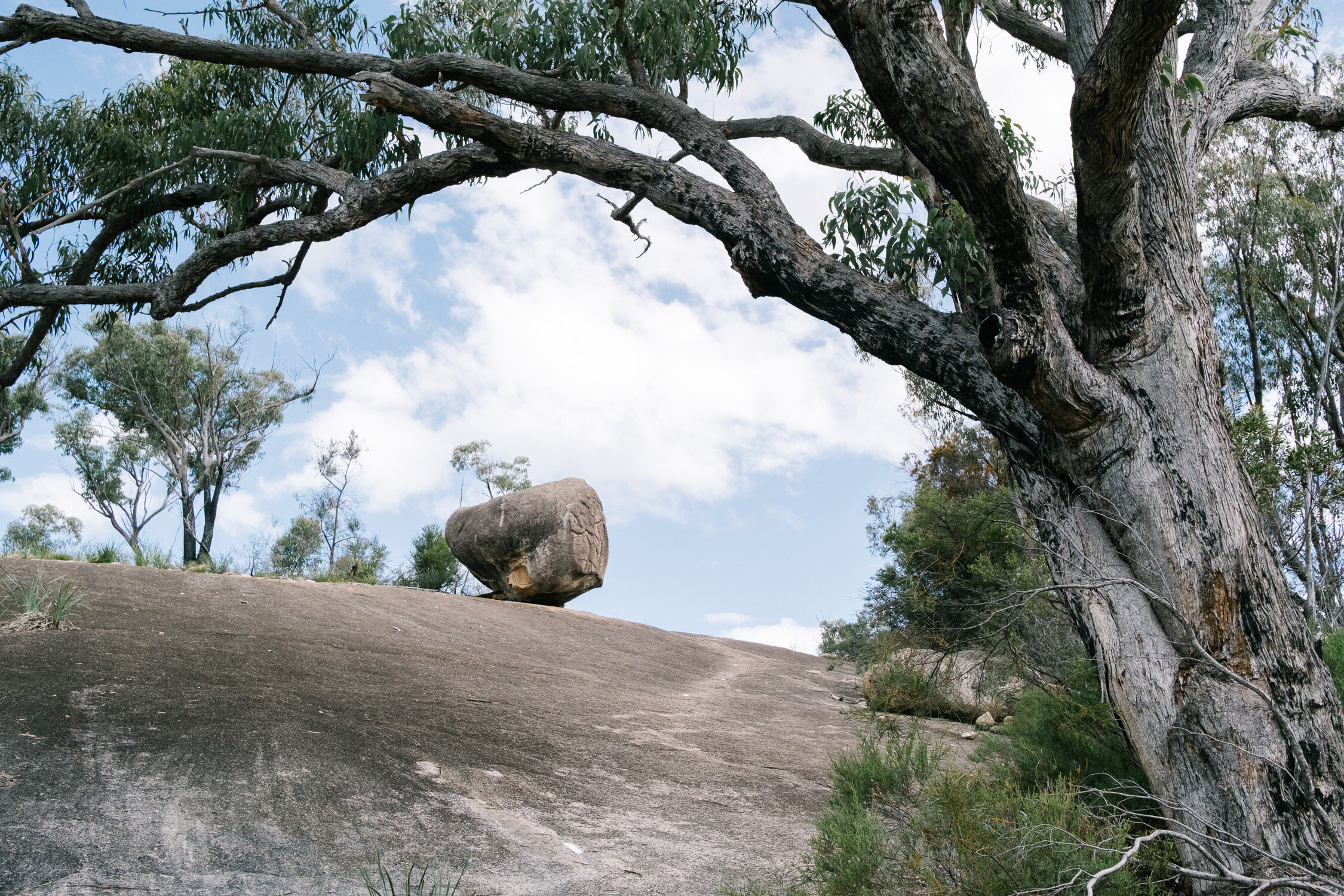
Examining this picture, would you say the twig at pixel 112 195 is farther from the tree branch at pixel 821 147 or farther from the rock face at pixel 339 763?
the tree branch at pixel 821 147

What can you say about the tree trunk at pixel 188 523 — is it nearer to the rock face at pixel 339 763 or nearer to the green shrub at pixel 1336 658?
the rock face at pixel 339 763

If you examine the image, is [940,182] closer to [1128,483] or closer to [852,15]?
[852,15]

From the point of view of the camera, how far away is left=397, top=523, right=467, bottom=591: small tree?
1994 centimetres

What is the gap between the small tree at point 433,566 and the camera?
1994 cm

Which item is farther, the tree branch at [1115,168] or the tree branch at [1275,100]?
the tree branch at [1275,100]

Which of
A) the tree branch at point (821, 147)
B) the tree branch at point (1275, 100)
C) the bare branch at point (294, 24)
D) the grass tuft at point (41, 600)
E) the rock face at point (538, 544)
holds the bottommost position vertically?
the grass tuft at point (41, 600)

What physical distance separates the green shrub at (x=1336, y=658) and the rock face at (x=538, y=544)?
11.3 metres

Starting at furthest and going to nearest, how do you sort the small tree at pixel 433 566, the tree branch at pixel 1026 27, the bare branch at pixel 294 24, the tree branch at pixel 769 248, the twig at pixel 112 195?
the small tree at pixel 433 566, the bare branch at pixel 294 24, the tree branch at pixel 1026 27, the twig at pixel 112 195, the tree branch at pixel 769 248

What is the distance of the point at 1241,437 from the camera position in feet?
33.4

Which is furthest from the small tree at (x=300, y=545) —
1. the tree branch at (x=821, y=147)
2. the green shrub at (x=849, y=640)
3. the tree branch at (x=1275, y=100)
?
the tree branch at (x=1275, y=100)

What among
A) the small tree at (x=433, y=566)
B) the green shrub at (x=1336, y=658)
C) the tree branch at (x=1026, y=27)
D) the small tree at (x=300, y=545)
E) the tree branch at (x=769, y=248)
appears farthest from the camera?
the small tree at (x=300, y=545)

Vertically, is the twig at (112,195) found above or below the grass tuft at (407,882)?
above

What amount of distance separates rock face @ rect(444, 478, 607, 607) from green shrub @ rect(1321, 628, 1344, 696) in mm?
11264

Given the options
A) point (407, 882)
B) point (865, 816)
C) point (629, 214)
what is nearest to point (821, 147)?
point (629, 214)
